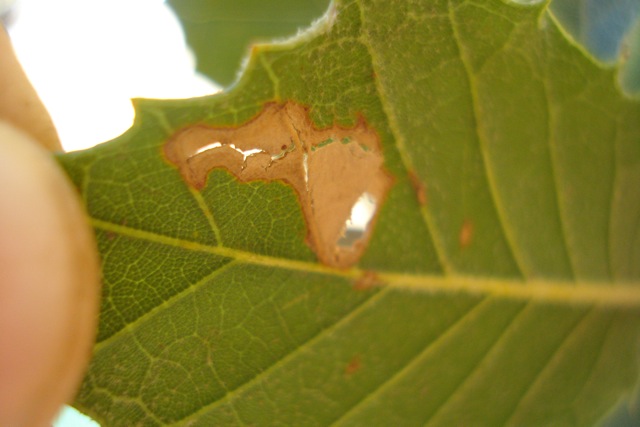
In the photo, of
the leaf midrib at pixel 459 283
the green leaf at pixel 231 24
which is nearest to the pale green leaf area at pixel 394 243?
the leaf midrib at pixel 459 283

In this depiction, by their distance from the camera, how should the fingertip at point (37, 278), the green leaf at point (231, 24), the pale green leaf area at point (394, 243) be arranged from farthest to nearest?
1. the green leaf at point (231, 24)
2. the pale green leaf area at point (394, 243)
3. the fingertip at point (37, 278)

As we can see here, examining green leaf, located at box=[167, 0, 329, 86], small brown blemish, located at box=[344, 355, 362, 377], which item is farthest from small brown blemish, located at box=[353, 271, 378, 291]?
green leaf, located at box=[167, 0, 329, 86]

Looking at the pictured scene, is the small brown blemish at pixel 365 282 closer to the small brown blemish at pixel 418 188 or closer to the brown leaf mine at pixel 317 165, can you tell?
the brown leaf mine at pixel 317 165

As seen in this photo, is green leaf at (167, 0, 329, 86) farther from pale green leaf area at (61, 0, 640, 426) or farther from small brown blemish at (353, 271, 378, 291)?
small brown blemish at (353, 271, 378, 291)

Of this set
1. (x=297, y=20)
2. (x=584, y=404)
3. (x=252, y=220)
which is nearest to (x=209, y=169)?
(x=252, y=220)

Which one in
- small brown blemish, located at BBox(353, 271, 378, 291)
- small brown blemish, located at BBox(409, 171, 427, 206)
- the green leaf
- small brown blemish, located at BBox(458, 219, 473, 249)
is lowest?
small brown blemish, located at BBox(353, 271, 378, 291)
